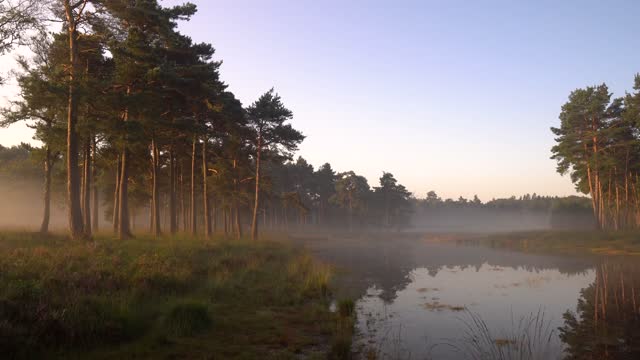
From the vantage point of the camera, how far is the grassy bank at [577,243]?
149 feet

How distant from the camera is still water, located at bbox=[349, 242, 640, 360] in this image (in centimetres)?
1126

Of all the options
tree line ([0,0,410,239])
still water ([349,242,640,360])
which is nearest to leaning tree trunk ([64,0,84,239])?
tree line ([0,0,410,239])

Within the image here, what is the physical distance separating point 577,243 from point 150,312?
178ft

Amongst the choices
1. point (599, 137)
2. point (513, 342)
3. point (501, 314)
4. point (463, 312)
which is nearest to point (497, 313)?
point (501, 314)

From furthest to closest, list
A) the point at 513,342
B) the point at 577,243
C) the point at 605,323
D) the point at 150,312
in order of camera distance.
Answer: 1. the point at 577,243
2. the point at 605,323
3. the point at 513,342
4. the point at 150,312

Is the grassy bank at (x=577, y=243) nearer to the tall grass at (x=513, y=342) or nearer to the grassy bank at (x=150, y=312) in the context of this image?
the tall grass at (x=513, y=342)

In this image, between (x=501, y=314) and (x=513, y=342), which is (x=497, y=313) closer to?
(x=501, y=314)

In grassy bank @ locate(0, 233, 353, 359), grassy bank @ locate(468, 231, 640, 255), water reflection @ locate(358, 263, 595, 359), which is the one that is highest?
grassy bank @ locate(0, 233, 353, 359)

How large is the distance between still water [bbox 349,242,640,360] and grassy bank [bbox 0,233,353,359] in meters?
1.74

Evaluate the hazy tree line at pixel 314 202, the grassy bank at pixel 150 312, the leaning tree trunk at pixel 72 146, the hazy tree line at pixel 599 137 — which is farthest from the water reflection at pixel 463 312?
the hazy tree line at pixel 314 202

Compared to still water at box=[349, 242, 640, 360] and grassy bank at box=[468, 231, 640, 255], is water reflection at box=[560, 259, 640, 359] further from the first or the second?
grassy bank at box=[468, 231, 640, 255]

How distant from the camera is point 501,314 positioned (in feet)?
53.7

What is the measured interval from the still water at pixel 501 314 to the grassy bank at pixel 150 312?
1.74 m

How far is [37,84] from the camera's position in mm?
22109
